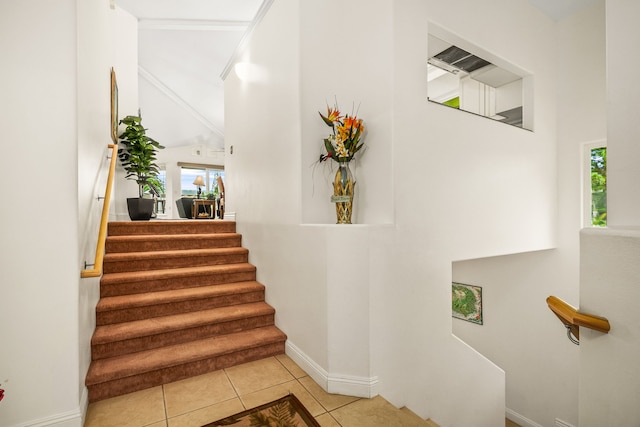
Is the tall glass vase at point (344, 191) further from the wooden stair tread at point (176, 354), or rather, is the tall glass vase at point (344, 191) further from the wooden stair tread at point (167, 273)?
the wooden stair tread at point (167, 273)

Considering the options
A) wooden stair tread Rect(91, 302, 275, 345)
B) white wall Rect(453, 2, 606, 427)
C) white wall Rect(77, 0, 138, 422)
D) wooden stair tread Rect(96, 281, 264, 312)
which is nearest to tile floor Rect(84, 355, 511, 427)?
white wall Rect(77, 0, 138, 422)

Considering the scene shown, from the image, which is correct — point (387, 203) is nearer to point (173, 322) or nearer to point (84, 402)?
point (173, 322)

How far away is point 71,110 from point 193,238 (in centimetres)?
210

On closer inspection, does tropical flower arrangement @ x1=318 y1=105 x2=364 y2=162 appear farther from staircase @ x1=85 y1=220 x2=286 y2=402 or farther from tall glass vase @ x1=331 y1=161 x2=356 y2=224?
staircase @ x1=85 y1=220 x2=286 y2=402

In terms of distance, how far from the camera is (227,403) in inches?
82.5

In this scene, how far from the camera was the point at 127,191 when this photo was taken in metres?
4.78

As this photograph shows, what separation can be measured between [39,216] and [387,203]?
226 cm

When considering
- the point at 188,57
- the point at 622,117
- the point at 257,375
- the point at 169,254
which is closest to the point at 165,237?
the point at 169,254

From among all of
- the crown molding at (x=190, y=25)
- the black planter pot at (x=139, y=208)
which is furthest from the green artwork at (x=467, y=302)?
the crown molding at (x=190, y=25)

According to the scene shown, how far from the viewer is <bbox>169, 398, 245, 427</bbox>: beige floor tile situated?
6.25 feet

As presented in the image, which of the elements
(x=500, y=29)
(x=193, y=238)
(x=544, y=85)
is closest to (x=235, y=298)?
(x=193, y=238)

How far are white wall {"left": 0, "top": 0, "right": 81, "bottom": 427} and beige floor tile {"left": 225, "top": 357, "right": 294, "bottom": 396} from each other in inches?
38.6

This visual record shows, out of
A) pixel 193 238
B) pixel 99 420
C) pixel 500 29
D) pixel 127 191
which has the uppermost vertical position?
pixel 500 29

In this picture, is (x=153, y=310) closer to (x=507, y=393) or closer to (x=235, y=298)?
(x=235, y=298)
